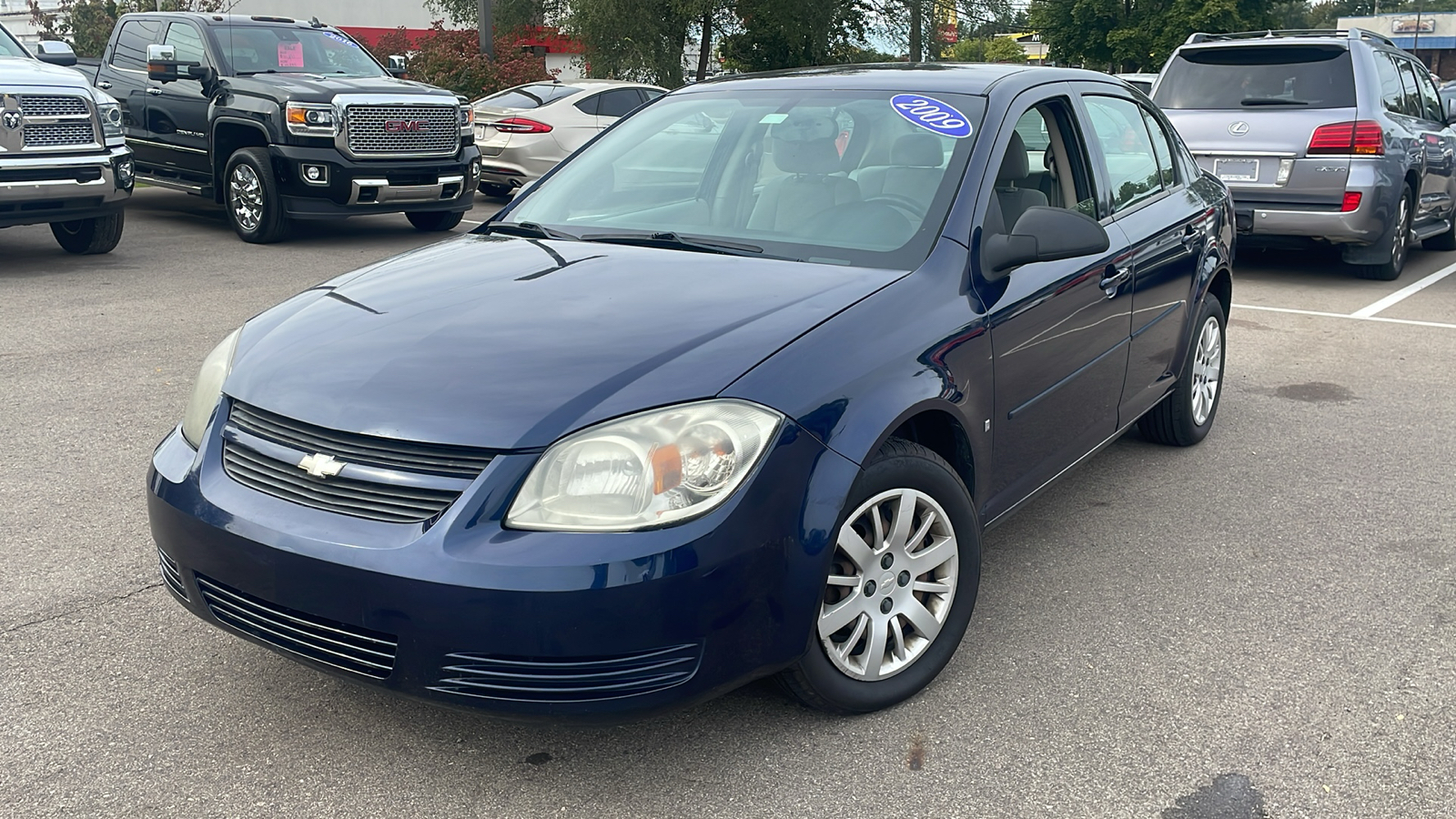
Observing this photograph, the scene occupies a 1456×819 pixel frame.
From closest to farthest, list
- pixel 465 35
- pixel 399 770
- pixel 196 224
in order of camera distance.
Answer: pixel 399 770
pixel 196 224
pixel 465 35

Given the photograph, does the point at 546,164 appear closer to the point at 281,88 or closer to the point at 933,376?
the point at 281,88

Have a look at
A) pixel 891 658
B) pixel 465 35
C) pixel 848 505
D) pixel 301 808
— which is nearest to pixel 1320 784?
pixel 891 658

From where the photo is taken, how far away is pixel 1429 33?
92.8 m

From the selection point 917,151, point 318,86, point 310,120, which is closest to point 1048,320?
point 917,151

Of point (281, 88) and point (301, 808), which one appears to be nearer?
point (301, 808)

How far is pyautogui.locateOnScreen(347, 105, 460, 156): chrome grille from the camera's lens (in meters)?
10.5

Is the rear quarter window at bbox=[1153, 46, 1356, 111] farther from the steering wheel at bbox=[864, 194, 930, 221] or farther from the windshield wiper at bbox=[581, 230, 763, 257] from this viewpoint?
the windshield wiper at bbox=[581, 230, 763, 257]

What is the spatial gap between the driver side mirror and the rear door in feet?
21.3

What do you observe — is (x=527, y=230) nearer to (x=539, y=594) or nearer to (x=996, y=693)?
(x=539, y=594)

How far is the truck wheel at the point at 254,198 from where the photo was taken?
10.6 metres

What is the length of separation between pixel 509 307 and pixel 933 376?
1057 millimetres

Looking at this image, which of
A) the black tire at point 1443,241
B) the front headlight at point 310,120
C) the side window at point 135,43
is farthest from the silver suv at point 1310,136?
the side window at point 135,43

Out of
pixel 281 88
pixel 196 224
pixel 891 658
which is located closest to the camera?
pixel 891 658

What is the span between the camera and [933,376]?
9.93 feet
